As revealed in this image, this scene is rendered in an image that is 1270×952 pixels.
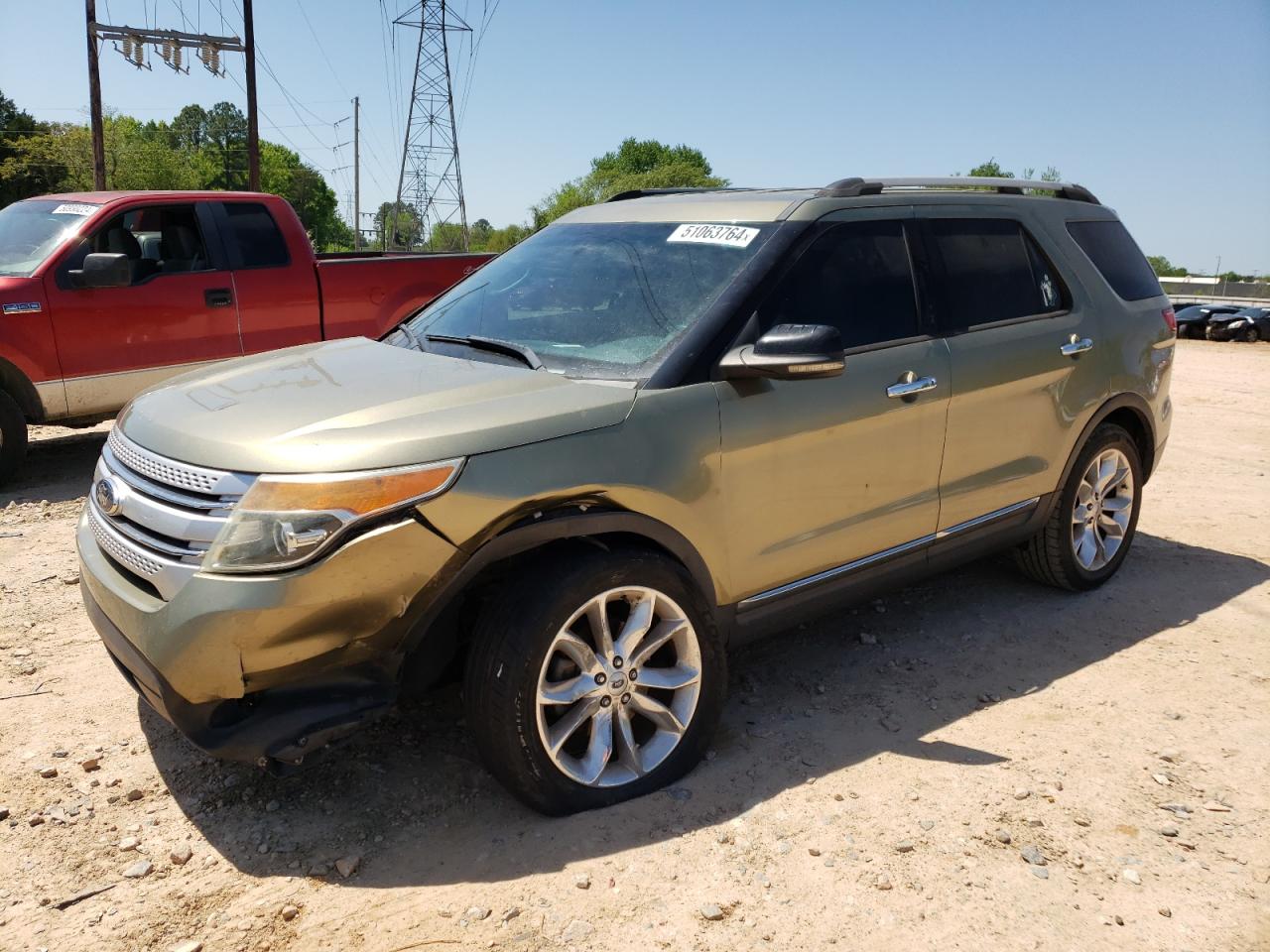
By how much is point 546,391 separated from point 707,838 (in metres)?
1.42

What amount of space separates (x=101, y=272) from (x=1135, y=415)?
656 cm

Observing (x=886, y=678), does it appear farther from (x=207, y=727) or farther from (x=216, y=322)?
(x=216, y=322)

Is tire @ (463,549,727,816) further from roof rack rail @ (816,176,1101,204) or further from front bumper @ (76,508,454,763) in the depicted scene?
roof rack rail @ (816,176,1101,204)

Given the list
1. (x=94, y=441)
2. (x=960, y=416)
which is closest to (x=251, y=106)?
(x=94, y=441)

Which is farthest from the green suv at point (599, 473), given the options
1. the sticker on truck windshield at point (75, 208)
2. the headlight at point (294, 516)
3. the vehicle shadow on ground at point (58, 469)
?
the sticker on truck windshield at point (75, 208)

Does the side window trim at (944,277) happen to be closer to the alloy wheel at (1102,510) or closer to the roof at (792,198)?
the roof at (792,198)

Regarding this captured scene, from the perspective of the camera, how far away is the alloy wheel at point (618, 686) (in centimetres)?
286

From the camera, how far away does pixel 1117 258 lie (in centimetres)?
489

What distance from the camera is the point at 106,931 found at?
97.9 inches

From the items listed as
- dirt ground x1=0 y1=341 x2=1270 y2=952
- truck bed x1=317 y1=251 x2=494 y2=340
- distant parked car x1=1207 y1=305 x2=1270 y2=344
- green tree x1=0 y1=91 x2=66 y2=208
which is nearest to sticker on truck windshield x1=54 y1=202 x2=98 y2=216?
truck bed x1=317 y1=251 x2=494 y2=340

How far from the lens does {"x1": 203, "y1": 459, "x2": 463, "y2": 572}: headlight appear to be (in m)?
2.47

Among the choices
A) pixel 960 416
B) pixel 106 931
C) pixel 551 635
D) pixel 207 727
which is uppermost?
pixel 960 416

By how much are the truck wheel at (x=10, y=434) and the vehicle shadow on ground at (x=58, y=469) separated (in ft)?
0.42

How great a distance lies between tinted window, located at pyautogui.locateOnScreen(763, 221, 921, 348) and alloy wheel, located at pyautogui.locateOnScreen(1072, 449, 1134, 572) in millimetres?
1566
